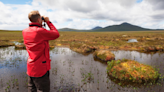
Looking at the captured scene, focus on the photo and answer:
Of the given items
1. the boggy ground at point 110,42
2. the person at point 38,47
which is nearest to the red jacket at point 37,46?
the person at point 38,47

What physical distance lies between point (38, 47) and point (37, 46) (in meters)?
0.04

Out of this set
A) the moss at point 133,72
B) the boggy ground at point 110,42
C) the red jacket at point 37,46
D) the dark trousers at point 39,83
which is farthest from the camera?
the boggy ground at point 110,42

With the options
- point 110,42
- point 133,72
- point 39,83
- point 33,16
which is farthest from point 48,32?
point 110,42

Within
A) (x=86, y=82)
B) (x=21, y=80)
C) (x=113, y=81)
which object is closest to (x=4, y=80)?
(x=21, y=80)

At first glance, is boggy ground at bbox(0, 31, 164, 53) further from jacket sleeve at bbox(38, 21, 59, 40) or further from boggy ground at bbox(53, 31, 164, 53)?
jacket sleeve at bbox(38, 21, 59, 40)

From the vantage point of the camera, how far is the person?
2.51 metres

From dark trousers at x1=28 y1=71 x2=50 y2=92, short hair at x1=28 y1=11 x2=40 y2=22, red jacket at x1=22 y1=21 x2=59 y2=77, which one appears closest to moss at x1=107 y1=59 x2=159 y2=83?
dark trousers at x1=28 y1=71 x2=50 y2=92

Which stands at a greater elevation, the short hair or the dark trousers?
the short hair

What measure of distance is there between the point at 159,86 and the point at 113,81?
295 centimetres

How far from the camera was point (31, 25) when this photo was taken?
2594 millimetres

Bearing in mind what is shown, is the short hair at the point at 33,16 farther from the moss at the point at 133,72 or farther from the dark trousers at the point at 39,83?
the moss at the point at 133,72

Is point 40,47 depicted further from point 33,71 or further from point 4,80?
point 4,80

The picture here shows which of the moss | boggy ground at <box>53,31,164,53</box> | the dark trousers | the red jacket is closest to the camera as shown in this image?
the red jacket

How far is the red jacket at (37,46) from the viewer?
2.49 metres
